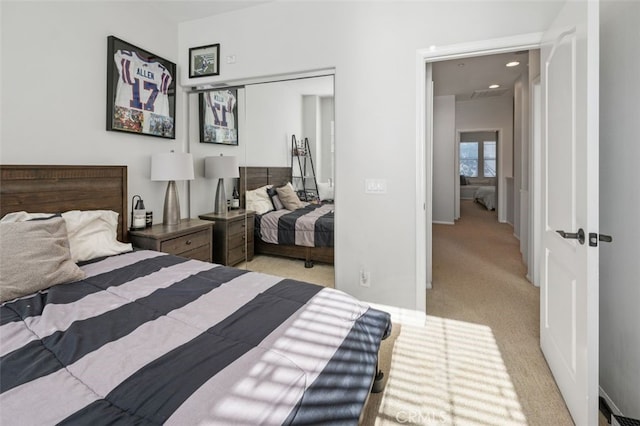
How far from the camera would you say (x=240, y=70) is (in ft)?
9.80

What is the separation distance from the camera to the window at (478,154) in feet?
36.8

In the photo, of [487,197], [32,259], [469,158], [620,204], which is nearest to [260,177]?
[32,259]

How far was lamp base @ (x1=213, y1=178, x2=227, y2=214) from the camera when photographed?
3.32 meters

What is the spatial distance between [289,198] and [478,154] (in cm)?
1031

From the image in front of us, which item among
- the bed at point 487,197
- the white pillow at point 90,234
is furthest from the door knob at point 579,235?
the bed at point 487,197

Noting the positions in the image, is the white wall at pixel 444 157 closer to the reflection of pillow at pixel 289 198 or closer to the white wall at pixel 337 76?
the white wall at pixel 337 76

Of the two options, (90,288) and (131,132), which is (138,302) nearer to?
(90,288)

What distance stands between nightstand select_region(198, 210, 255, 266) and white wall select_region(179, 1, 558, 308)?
3.24ft

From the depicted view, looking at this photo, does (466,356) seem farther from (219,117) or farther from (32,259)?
(219,117)

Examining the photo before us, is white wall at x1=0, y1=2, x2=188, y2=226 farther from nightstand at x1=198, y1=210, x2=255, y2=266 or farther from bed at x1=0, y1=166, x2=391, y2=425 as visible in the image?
nightstand at x1=198, y1=210, x2=255, y2=266

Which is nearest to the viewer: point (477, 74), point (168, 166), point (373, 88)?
point (373, 88)

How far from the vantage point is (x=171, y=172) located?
9.16 feet

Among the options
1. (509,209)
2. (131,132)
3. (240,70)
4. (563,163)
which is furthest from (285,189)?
(509,209)

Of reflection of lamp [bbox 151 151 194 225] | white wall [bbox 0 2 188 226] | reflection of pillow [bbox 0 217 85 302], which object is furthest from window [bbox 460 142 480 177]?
reflection of pillow [bbox 0 217 85 302]
